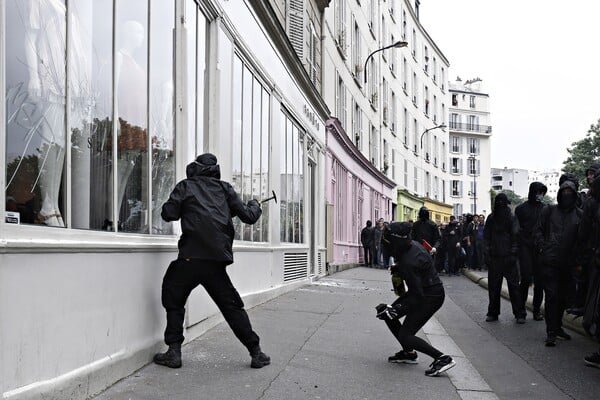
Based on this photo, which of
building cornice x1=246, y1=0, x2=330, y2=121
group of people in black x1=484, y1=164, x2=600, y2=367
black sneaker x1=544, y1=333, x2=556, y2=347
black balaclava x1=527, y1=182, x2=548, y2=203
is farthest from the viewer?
building cornice x1=246, y1=0, x2=330, y2=121

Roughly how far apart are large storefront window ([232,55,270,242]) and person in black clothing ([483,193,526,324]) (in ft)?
11.3

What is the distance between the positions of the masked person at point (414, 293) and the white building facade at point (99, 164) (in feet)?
6.86

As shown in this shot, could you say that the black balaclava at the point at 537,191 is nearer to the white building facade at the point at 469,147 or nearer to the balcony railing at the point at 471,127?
the white building facade at the point at 469,147

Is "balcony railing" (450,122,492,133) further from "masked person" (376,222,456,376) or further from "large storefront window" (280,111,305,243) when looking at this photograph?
"masked person" (376,222,456,376)

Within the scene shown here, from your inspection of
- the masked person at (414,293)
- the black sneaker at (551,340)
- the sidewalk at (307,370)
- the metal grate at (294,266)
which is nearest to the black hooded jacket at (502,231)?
the sidewalk at (307,370)

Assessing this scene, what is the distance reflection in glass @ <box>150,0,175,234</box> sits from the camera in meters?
6.44

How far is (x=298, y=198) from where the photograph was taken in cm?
1498

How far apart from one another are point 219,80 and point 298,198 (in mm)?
6838

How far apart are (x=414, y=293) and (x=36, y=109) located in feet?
11.4

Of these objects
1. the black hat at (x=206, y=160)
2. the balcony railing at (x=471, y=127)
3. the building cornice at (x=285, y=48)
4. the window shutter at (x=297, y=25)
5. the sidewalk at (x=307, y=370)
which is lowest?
the sidewalk at (x=307, y=370)

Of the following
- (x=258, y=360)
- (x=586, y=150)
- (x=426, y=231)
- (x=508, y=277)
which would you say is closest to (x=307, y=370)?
(x=258, y=360)

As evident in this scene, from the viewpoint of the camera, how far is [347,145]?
22.6 metres

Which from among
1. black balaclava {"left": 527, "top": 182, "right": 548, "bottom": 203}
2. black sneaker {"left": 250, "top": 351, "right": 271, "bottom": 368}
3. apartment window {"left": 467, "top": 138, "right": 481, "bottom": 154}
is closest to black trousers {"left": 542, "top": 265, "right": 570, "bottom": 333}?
black balaclava {"left": 527, "top": 182, "right": 548, "bottom": 203}

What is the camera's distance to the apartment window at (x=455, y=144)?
8200cm
